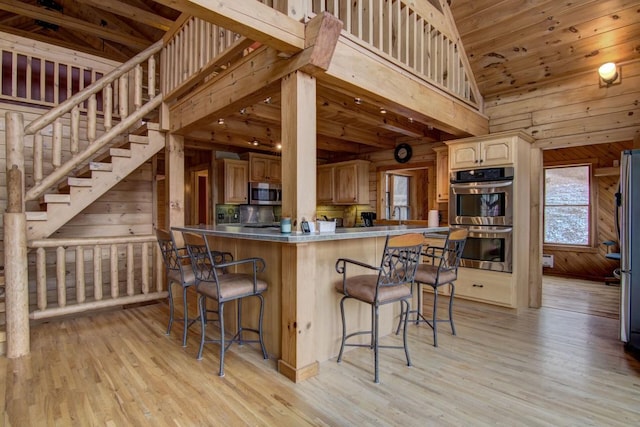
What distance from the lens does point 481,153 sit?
13.8 ft

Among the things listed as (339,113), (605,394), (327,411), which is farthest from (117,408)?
(339,113)

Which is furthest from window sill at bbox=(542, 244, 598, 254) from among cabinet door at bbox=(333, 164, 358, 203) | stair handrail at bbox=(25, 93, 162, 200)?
stair handrail at bbox=(25, 93, 162, 200)

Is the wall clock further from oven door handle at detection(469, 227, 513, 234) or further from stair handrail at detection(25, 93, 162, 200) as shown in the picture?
stair handrail at detection(25, 93, 162, 200)

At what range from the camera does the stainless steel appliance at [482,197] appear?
3.98 metres

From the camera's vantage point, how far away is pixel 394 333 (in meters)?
3.27

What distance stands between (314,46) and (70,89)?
408 centimetres

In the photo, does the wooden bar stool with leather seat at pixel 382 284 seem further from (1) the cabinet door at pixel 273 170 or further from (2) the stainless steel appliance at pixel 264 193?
(1) the cabinet door at pixel 273 170

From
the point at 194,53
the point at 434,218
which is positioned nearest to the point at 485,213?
the point at 434,218

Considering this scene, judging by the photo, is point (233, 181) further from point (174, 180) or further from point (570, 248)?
point (570, 248)

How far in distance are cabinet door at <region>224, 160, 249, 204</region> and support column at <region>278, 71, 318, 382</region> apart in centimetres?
367

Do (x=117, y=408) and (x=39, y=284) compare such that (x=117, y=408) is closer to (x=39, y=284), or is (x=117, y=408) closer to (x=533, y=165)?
(x=39, y=284)

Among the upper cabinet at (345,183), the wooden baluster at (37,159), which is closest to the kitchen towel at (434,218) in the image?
the upper cabinet at (345,183)

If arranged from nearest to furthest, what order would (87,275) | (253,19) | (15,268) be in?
1. (253,19)
2. (15,268)
3. (87,275)

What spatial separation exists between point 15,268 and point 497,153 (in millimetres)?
5007
